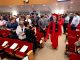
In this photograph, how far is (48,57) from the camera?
6223 millimetres

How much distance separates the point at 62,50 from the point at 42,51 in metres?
0.94

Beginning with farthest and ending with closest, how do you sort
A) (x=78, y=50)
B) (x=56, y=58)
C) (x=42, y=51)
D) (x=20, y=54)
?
(x=42, y=51), (x=56, y=58), (x=20, y=54), (x=78, y=50)

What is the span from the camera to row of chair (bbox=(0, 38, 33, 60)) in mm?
5512

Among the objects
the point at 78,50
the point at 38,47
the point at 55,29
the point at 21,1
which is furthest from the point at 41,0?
the point at 78,50

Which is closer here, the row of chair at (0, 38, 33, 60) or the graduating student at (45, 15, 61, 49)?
the row of chair at (0, 38, 33, 60)

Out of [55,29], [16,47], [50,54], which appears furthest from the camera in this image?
[55,29]

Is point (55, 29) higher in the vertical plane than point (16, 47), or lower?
higher

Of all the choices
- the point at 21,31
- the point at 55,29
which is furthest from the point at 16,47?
the point at 55,29

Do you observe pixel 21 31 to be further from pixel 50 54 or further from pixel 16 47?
pixel 50 54

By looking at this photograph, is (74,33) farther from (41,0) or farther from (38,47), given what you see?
(41,0)

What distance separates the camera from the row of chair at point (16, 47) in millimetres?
5512

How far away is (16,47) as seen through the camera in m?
5.91

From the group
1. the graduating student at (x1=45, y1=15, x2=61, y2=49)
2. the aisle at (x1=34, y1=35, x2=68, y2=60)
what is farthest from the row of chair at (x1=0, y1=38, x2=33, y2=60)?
the graduating student at (x1=45, y1=15, x2=61, y2=49)

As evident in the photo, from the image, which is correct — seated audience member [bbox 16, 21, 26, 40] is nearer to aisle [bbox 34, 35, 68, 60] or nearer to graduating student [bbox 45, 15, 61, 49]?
aisle [bbox 34, 35, 68, 60]
